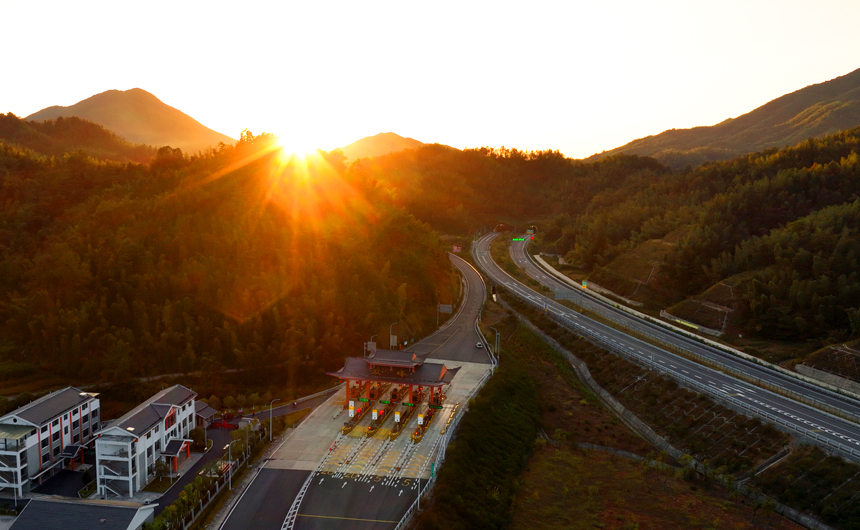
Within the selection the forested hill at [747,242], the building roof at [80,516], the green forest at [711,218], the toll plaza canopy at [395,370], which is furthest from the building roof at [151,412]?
the forested hill at [747,242]

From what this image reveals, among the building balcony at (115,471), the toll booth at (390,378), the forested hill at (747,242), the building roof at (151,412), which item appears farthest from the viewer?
the forested hill at (747,242)

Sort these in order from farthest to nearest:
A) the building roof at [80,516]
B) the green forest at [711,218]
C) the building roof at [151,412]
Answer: the green forest at [711,218], the building roof at [151,412], the building roof at [80,516]

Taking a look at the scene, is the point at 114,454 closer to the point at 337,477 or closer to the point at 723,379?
the point at 337,477

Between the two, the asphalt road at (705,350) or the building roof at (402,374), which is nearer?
the building roof at (402,374)

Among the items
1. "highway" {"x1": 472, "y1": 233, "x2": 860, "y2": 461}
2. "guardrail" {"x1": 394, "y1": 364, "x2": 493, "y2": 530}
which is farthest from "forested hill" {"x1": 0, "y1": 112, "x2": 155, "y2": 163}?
"guardrail" {"x1": 394, "y1": 364, "x2": 493, "y2": 530}

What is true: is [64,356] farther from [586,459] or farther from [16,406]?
[586,459]

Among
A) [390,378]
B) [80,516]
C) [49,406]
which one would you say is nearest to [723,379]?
[390,378]

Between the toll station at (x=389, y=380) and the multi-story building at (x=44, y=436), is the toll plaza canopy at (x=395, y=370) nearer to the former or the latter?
the toll station at (x=389, y=380)

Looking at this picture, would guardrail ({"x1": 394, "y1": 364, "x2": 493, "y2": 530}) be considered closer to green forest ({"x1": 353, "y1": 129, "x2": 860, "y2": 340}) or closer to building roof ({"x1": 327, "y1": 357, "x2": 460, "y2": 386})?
building roof ({"x1": 327, "y1": 357, "x2": 460, "y2": 386})
